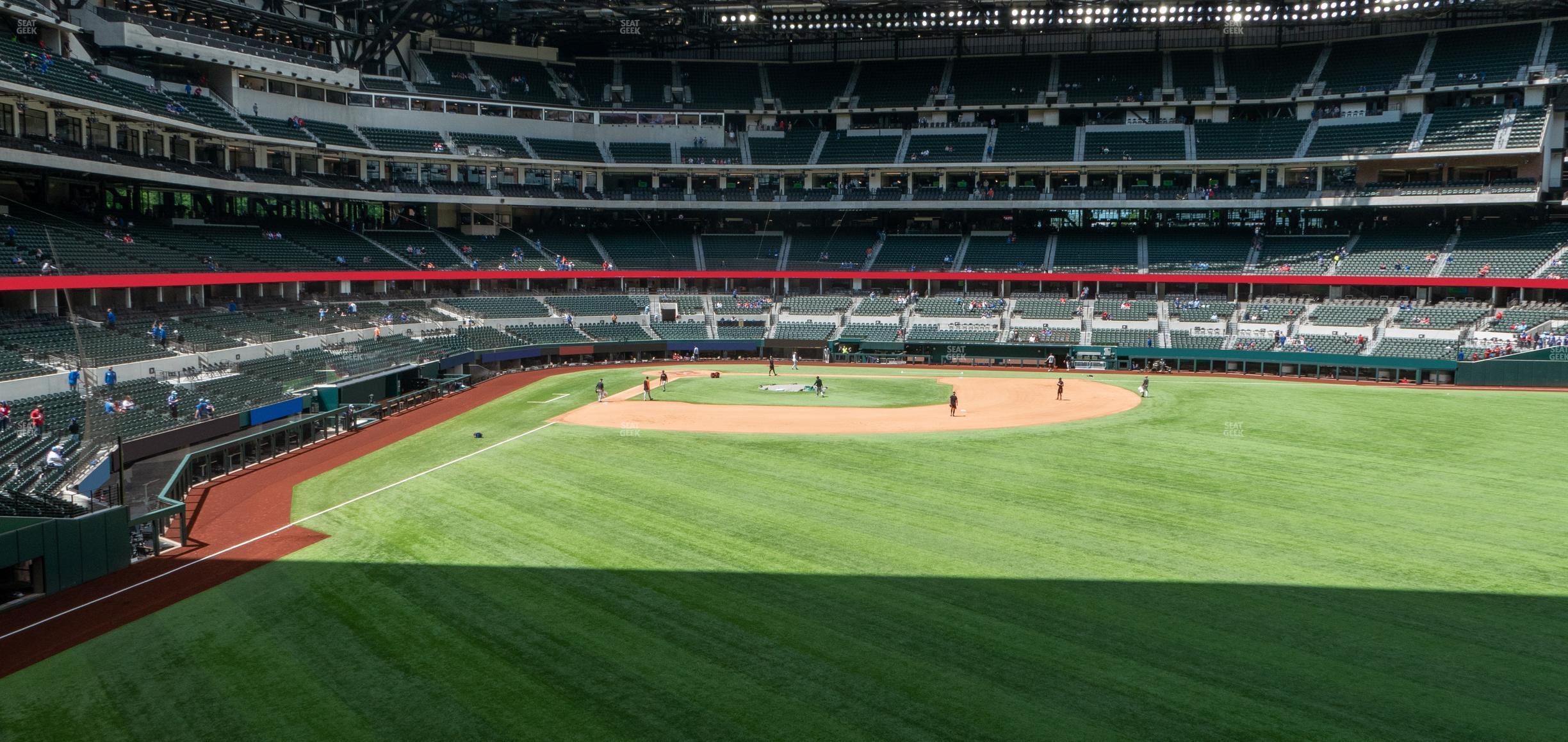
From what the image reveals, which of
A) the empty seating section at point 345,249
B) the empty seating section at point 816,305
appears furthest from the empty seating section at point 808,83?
the empty seating section at point 345,249

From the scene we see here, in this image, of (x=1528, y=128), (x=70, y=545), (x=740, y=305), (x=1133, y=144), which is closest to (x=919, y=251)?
(x=740, y=305)

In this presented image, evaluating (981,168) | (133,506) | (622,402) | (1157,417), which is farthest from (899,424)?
(981,168)

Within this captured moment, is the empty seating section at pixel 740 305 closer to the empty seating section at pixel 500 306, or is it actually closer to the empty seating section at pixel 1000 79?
the empty seating section at pixel 500 306

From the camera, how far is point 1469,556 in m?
20.0

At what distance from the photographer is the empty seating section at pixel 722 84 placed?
78938 mm

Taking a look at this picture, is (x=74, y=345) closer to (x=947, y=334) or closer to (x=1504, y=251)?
(x=947, y=334)

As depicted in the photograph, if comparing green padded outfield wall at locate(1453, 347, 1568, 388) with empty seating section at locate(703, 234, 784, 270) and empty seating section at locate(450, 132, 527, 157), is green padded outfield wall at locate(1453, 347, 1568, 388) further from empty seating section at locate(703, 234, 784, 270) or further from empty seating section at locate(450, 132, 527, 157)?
empty seating section at locate(450, 132, 527, 157)

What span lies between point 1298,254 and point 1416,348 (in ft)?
43.2

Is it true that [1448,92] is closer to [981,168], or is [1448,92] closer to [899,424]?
[981,168]

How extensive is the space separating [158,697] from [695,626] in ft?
27.0

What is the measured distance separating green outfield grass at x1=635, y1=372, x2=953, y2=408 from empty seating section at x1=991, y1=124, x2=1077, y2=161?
84.8 feet

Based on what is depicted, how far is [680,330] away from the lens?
219 ft

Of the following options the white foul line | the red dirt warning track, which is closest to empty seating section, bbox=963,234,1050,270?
the white foul line

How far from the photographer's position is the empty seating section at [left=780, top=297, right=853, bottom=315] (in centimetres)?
6888
